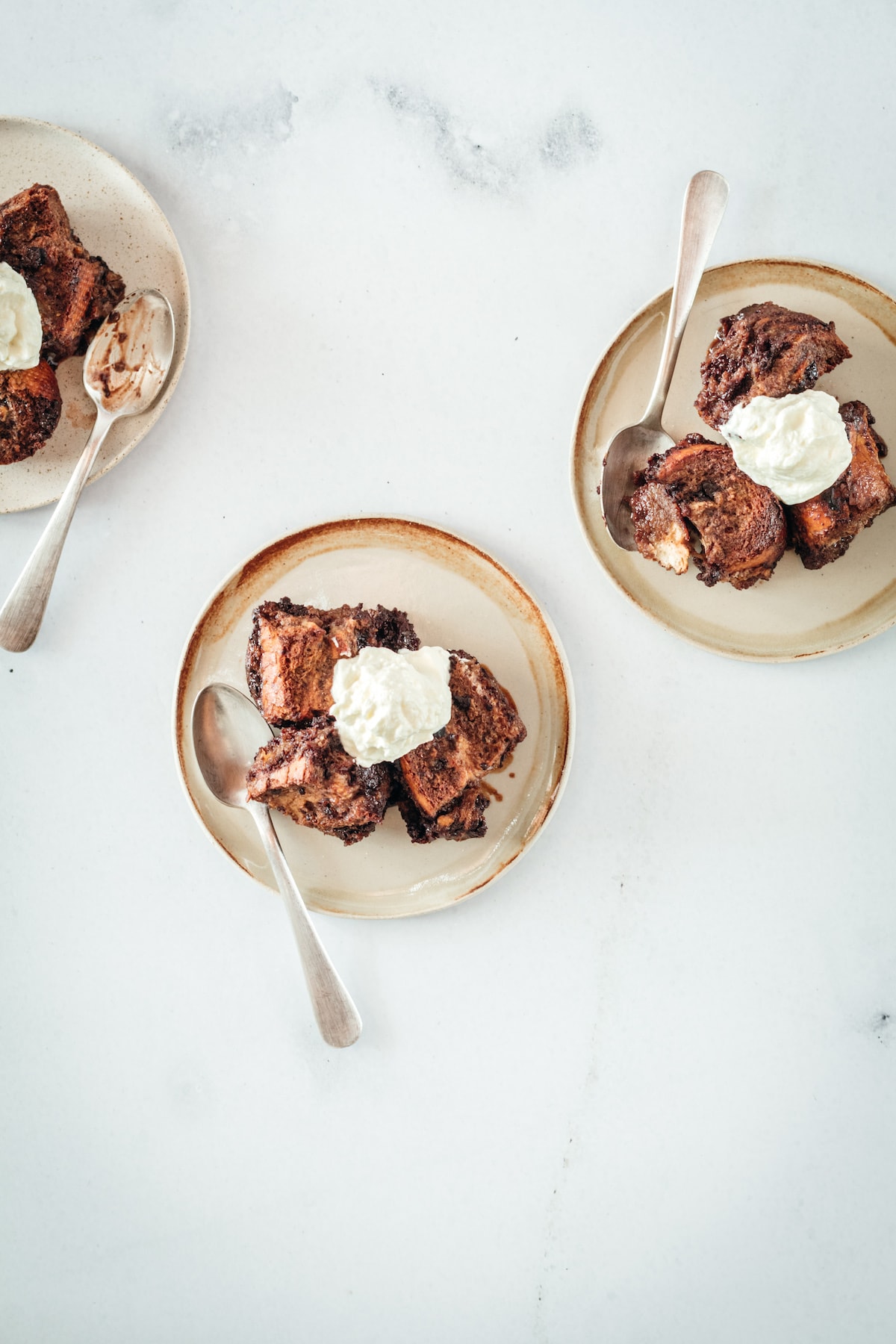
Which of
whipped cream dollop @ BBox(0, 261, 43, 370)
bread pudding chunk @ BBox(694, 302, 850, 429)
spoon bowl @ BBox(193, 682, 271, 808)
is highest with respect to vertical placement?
bread pudding chunk @ BBox(694, 302, 850, 429)

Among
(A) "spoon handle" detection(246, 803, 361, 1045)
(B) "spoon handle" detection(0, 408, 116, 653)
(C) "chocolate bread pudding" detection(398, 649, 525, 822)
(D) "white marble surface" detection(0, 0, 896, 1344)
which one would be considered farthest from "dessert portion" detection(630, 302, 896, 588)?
(B) "spoon handle" detection(0, 408, 116, 653)

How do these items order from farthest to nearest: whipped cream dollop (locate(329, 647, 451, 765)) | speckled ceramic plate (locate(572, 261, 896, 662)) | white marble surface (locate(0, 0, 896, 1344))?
white marble surface (locate(0, 0, 896, 1344)) → speckled ceramic plate (locate(572, 261, 896, 662)) → whipped cream dollop (locate(329, 647, 451, 765))

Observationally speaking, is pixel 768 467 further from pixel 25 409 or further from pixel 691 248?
pixel 25 409

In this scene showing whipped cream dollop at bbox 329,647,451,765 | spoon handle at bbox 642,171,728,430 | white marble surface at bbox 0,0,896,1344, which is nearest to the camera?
whipped cream dollop at bbox 329,647,451,765

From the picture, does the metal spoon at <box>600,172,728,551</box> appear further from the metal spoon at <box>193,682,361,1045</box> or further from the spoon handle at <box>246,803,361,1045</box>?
the spoon handle at <box>246,803,361,1045</box>

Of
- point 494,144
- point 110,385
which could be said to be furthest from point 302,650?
point 494,144

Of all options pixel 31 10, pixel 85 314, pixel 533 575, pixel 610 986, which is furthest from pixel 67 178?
pixel 610 986

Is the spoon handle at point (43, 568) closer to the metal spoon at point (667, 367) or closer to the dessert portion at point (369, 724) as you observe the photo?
the dessert portion at point (369, 724)
